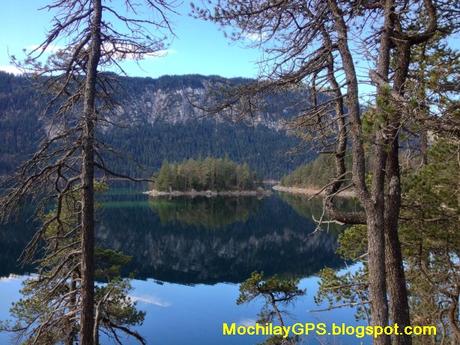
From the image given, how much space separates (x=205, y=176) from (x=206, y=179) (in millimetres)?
1749

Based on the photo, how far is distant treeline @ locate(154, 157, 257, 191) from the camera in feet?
361

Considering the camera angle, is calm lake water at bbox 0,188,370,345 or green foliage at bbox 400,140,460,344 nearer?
green foliage at bbox 400,140,460,344

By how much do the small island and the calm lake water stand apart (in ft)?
106

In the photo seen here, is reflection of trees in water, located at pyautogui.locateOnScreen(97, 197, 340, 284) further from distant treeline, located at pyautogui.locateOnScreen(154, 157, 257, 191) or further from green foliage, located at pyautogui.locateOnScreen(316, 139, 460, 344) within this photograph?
distant treeline, located at pyautogui.locateOnScreen(154, 157, 257, 191)

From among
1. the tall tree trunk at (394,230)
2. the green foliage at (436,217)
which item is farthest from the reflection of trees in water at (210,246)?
the tall tree trunk at (394,230)

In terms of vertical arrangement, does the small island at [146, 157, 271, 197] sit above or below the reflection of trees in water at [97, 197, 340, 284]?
above

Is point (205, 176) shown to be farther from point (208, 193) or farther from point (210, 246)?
point (210, 246)

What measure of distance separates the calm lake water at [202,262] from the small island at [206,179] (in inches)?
1275

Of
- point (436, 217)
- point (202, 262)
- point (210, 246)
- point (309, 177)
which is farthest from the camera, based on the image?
point (309, 177)

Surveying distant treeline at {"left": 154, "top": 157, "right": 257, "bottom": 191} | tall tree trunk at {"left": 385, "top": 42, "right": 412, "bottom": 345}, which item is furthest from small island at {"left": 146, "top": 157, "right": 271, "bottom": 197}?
tall tree trunk at {"left": 385, "top": 42, "right": 412, "bottom": 345}

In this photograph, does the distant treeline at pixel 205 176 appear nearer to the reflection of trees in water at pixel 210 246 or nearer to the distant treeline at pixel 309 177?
the distant treeline at pixel 309 177

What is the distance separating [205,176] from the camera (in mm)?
110812

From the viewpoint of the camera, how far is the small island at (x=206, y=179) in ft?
361

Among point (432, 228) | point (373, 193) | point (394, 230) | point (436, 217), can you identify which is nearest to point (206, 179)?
point (432, 228)
